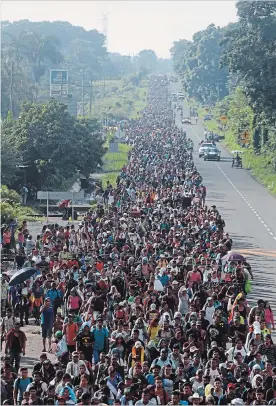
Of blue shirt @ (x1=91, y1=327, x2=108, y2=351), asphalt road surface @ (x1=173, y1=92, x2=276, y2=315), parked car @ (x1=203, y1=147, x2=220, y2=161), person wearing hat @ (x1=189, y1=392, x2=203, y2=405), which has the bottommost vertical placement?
parked car @ (x1=203, y1=147, x2=220, y2=161)

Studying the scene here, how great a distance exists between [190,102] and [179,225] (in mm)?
135007

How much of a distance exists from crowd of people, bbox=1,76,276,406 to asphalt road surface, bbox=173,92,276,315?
1452mm

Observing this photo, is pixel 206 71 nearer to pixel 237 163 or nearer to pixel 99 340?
pixel 237 163

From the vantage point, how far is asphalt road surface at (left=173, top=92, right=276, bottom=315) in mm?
31344

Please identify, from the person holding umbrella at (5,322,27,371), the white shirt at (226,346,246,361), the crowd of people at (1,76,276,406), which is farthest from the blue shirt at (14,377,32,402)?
the white shirt at (226,346,246,361)

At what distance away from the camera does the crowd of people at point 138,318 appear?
607 inches

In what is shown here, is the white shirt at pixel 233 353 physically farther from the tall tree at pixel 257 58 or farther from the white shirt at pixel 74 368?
the tall tree at pixel 257 58

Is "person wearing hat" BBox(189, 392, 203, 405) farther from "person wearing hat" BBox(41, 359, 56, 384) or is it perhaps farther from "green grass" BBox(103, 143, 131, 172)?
"green grass" BBox(103, 143, 131, 172)

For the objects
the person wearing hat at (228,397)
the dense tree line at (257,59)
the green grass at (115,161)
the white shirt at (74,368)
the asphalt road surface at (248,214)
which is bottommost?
the green grass at (115,161)

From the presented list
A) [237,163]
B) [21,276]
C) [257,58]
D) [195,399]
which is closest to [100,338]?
[195,399]

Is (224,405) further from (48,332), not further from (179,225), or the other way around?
(179,225)

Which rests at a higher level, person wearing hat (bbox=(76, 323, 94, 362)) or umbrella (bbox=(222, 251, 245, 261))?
person wearing hat (bbox=(76, 323, 94, 362))

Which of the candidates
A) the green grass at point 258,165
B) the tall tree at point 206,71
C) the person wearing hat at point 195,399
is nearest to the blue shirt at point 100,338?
the person wearing hat at point 195,399

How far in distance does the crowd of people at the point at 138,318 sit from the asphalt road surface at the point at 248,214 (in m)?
1.45
